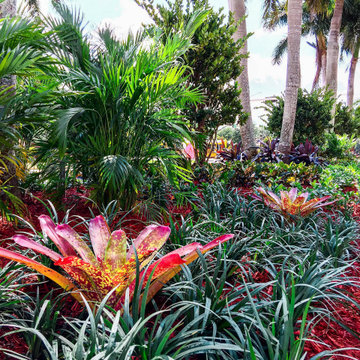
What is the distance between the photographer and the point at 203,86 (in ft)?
17.1

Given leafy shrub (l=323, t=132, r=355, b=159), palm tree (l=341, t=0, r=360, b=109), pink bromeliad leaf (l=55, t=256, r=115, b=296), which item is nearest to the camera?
pink bromeliad leaf (l=55, t=256, r=115, b=296)

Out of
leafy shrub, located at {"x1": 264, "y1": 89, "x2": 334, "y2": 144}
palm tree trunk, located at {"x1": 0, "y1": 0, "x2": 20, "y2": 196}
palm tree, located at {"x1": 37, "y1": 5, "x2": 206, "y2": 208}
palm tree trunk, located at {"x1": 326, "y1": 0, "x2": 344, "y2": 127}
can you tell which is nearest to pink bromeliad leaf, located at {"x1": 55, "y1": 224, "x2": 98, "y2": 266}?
palm tree, located at {"x1": 37, "y1": 5, "x2": 206, "y2": 208}

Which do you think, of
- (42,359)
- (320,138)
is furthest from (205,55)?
(320,138)

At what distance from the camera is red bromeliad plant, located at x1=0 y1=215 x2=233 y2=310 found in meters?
1.32

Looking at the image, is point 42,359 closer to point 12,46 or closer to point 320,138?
point 12,46

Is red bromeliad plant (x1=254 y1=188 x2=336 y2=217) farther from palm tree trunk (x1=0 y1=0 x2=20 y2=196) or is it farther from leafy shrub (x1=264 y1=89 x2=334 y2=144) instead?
leafy shrub (x1=264 y1=89 x2=334 y2=144)

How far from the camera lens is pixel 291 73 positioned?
7191 millimetres

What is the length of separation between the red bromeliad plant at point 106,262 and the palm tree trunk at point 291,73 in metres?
6.46

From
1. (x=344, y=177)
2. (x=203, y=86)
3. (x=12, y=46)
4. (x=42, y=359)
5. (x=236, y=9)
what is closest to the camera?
(x=42, y=359)

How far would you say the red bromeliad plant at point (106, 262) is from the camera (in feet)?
4.33

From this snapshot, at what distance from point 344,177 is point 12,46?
4.83 metres

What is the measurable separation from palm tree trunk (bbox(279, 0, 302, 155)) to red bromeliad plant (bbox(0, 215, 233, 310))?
6.46 m

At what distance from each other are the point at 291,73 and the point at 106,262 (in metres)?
7.11

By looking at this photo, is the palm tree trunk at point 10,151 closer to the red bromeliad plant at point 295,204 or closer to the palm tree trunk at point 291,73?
the red bromeliad plant at point 295,204
